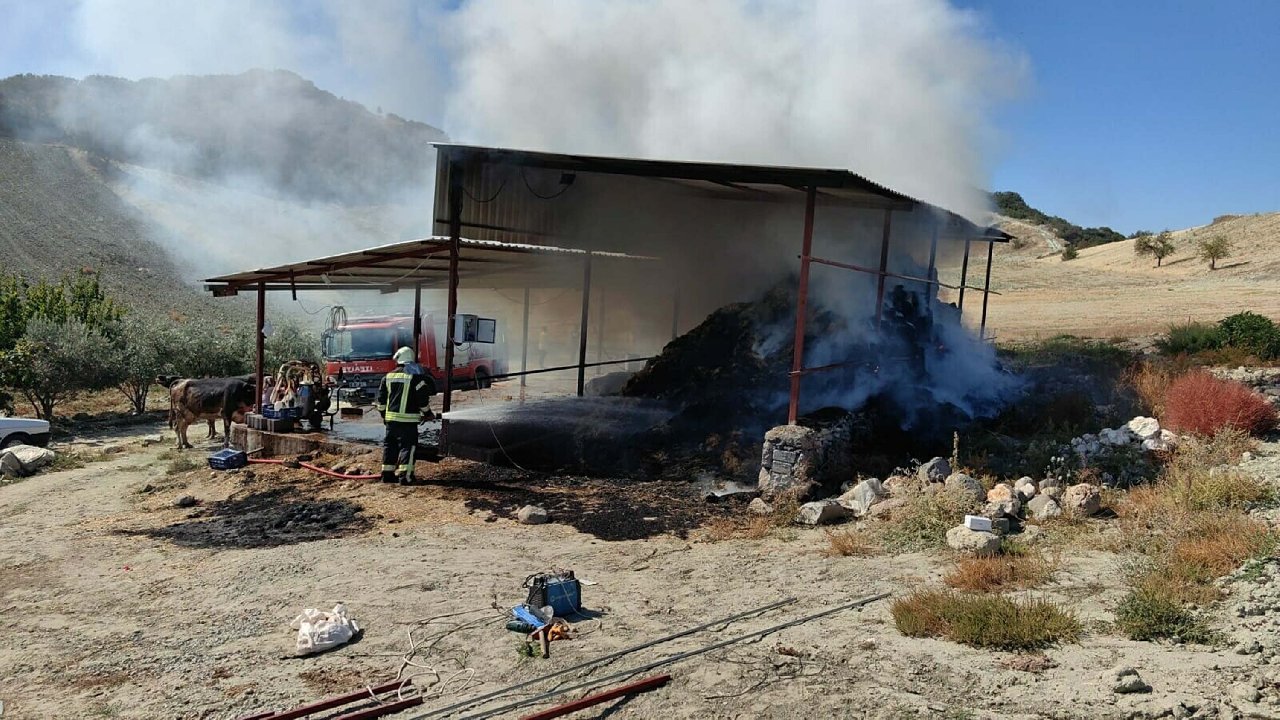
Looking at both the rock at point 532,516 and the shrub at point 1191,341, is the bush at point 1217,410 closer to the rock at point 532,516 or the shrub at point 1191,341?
the shrub at point 1191,341

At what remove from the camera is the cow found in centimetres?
1457

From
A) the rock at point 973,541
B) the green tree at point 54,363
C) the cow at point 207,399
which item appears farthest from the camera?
the green tree at point 54,363

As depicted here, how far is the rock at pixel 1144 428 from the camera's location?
31.1ft

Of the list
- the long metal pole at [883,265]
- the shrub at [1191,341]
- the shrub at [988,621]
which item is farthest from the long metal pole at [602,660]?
the shrub at [1191,341]

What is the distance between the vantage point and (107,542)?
824 centimetres

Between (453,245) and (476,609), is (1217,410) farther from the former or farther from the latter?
(453,245)

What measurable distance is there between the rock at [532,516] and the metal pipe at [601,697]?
3.82 metres

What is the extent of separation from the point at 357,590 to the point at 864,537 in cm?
451

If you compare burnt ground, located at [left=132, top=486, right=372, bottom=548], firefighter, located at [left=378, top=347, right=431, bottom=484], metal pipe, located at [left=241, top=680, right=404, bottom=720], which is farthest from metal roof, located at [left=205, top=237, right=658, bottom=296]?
metal pipe, located at [left=241, top=680, right=404, bottom=720]

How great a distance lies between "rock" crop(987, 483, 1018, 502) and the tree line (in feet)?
64.7

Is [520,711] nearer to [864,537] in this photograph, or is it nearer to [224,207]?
[864,537]

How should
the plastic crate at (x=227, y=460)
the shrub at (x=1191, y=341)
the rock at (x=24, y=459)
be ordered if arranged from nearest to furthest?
the plastic crate at (x=227, y=460), the rock at (x=24, y=459), the shrub at (x=1191, y=341)

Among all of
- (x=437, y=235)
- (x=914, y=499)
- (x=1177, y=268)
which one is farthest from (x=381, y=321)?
(x=1177, y=268)

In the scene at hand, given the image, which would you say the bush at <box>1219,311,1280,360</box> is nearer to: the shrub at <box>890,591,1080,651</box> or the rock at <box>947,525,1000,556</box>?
the rock at <box>947,525,1000,556</box>
